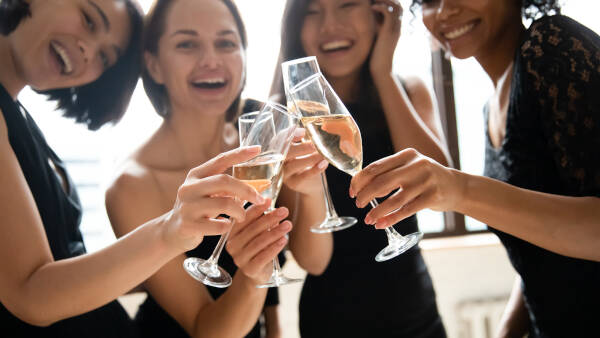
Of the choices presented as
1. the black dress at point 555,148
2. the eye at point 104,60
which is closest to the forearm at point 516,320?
the black dress at point 555,148

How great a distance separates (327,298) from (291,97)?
713mm

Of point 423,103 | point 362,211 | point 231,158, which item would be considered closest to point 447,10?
point 423,103

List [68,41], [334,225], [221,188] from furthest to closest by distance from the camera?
[68,41], [334,225], [221,188]

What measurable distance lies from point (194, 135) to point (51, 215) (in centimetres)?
40

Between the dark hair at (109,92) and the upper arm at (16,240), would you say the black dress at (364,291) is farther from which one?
the upper arm at (16,240)

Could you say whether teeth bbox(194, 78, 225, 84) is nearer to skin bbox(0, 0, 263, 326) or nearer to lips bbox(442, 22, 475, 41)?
skin bbox(0, 0, 263, 326)

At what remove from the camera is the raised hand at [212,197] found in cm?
69

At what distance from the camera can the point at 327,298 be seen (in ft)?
4.24

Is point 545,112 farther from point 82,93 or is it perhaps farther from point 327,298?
point 82,93

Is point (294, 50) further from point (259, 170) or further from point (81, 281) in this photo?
point (81, 281)

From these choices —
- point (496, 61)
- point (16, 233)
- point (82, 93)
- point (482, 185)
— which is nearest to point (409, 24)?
point (496, 61)

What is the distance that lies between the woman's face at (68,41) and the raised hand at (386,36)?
62 centimetres

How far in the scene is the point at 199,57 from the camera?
1239 millimetres

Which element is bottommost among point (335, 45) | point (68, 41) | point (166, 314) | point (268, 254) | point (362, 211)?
point (166, 314)
